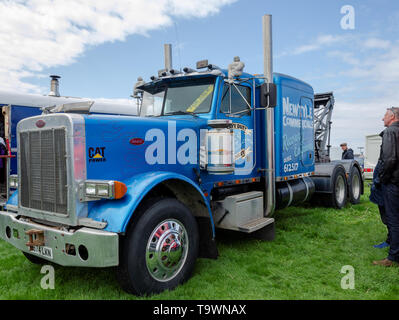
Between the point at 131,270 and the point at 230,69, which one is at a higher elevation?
the point at 230,69

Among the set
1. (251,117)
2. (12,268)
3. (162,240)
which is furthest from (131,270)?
(251,117)

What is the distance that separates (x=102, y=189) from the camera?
2.97 metres

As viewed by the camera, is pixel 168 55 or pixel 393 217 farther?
pixel 168 55

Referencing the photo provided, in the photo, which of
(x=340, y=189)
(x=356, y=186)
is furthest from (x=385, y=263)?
(x=356, y=186)

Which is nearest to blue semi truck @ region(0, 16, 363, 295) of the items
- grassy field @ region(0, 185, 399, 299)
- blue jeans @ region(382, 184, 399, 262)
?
grassy field @ region(0, 185, 399, 299)

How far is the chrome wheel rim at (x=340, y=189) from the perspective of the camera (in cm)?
829

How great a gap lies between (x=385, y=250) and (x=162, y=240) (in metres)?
3.46

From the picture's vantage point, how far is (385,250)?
4.71 m

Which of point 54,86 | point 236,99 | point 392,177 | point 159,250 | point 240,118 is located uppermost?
point 54,86

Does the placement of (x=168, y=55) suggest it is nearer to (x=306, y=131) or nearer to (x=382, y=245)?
(x=306, y=131)

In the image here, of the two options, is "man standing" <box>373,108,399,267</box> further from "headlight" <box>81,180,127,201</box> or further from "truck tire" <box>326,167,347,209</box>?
"truck tire" <box>326,167,347,209</box>

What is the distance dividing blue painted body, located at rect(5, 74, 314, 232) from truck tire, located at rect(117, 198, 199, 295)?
9.3 inches

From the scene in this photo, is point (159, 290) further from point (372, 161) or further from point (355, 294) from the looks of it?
point (372, 161)

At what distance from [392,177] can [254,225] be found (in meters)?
1.88
